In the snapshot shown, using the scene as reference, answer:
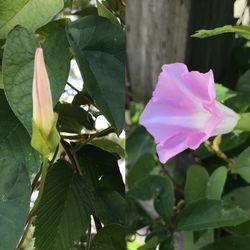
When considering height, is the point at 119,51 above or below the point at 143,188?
above

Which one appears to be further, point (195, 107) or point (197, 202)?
point (197, 202)

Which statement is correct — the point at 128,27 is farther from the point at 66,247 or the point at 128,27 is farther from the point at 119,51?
the point at 66,247

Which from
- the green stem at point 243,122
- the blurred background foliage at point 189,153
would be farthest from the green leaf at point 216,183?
the green stem at point 243,122

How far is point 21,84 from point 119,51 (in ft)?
0.24

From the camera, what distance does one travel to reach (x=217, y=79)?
0.35 meters

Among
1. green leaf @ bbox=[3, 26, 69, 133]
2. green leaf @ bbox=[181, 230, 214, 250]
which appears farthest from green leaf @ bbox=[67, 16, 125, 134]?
green leaf @ bbox=[181, 230, 214, 250]

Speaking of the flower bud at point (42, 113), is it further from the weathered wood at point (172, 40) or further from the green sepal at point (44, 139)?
the weathered wood at point (172, 40)

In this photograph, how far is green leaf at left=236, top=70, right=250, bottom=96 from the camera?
35cm

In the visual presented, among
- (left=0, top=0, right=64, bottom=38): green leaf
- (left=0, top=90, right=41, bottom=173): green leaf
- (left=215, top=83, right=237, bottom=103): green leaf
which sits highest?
(left=0, top=0, right=64, bottom=38): green leaf

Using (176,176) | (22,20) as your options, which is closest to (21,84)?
(22,20)

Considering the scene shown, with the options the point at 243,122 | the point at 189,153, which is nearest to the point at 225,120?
the point at 243,122

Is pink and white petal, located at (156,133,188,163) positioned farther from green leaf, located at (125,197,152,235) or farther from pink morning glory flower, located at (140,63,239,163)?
green leaf, located at (125,197,152,235)

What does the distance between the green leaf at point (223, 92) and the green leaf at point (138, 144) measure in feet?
0.19

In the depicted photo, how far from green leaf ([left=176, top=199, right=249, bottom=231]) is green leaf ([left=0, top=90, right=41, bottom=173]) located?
123mm
